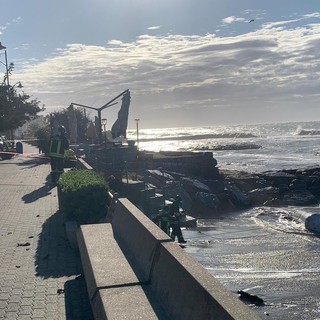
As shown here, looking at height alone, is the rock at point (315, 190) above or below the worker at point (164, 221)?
below

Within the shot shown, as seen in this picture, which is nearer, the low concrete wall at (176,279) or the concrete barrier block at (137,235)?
the low concrete wall at (176,279)

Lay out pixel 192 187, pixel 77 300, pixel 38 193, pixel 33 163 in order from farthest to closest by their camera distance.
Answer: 1. pixel 33 163
2. pixel 192 187
3. pixel 38 193
4. pixel 77 300

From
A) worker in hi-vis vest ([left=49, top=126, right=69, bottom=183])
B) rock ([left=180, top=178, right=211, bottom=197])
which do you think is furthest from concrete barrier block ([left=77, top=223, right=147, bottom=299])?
rock ([left=180, top=178, right=211, bottom=197])

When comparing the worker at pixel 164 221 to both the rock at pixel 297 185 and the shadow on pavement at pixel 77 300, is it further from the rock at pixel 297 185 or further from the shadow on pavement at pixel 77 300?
the rock at pixel 297 185

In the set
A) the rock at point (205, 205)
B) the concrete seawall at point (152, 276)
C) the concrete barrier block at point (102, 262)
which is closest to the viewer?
the concrete seawall at point (152, 276)

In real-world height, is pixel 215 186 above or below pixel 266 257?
above

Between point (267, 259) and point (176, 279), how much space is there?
8966 millimetres

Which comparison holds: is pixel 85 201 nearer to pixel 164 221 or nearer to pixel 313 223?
pixel 164 221

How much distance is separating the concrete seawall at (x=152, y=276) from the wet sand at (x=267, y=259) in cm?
344

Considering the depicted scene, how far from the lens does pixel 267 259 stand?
1284 cm

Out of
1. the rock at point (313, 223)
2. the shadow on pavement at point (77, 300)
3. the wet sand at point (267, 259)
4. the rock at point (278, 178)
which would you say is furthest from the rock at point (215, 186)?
the shadow on pavement at point (77, 300)

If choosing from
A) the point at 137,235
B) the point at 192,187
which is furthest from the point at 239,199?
the point at 137,235

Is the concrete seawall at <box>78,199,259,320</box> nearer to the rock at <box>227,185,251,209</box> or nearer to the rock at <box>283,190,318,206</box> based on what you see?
the rock at <box>227,185,251,209</box>

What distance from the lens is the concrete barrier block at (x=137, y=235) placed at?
5527mm
